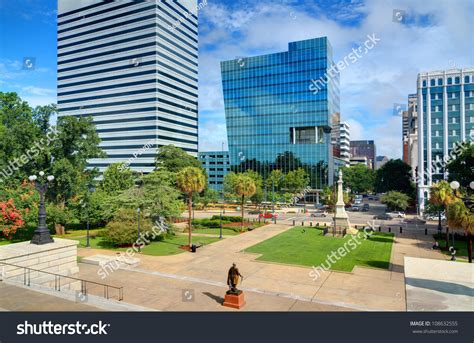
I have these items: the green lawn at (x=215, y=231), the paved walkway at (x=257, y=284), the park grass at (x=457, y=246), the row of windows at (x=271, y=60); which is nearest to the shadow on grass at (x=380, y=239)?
the park grass at (x=457, y=246)

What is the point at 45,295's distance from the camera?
47.2 ft

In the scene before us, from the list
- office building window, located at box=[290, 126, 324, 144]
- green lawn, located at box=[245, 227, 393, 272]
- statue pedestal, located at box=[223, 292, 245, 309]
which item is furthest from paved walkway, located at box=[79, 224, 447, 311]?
office building window, located at box=[290, 126, 324, 144]

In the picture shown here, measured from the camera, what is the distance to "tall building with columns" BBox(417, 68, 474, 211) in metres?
65.1

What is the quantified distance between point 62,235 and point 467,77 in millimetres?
76123

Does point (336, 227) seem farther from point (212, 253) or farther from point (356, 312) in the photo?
point (356, 312)

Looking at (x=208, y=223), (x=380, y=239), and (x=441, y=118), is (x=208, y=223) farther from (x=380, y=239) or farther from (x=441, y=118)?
(x=441, y=118)

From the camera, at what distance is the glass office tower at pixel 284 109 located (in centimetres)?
8544

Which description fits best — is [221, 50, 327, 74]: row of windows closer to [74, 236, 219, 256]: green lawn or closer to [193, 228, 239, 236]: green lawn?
[193, 228, 239, 236]: green lawn

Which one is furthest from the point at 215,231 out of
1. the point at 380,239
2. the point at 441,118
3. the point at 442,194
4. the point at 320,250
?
the point at 441,118

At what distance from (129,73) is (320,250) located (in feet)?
311

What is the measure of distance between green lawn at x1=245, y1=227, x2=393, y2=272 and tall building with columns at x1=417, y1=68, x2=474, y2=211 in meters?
36.6

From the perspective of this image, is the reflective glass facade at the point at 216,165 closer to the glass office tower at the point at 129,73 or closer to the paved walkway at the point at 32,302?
the glass office tower at the point at 129,73

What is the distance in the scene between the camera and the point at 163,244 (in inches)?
1250
